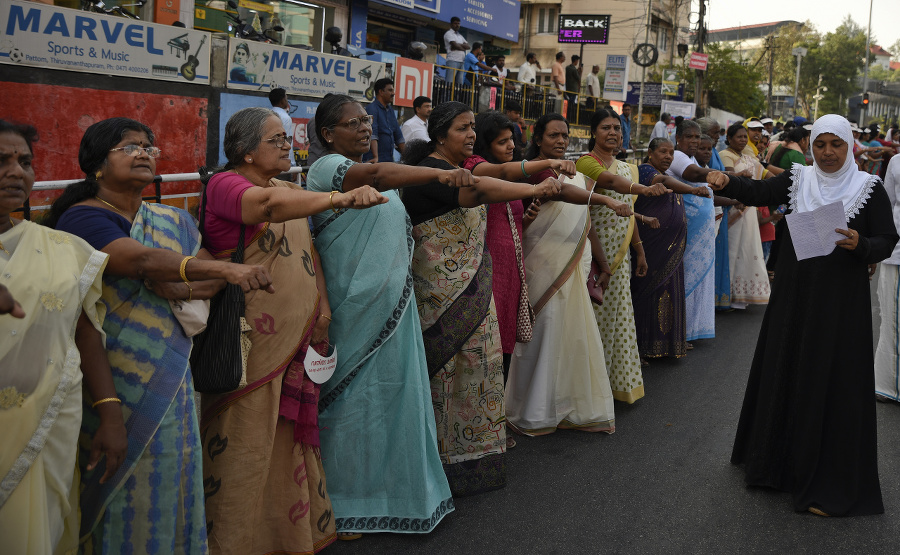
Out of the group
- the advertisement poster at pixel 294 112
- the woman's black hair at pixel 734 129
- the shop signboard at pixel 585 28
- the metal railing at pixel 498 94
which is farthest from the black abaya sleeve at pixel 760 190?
the shop signboard at pixel 585 28

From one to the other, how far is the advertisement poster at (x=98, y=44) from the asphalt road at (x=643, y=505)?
572cm

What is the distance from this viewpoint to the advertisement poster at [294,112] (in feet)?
28.9

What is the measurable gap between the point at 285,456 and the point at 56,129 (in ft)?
18.1

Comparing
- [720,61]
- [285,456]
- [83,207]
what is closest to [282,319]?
[285,456]

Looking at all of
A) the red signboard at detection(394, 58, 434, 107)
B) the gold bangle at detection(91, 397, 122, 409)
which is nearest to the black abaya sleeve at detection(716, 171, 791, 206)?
the gold bangle at detection(91, 397, 122, 409)

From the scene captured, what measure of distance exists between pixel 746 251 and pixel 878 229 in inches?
198

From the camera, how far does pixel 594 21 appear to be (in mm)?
24375

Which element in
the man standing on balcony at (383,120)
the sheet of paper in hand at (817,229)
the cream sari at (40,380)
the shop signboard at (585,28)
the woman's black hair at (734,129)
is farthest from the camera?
the shop signboard at (585,28)

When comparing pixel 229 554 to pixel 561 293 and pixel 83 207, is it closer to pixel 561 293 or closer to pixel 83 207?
pixel 83 207

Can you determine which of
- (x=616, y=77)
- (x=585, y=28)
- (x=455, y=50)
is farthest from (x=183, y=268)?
(x=585, y=28)

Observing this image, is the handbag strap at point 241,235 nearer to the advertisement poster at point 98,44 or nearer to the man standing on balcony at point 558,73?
the advertisement poster at point 98,44

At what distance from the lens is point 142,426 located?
255 cm

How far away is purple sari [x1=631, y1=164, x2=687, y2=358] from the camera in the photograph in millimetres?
6406

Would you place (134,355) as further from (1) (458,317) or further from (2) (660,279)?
(2) (660,279)
